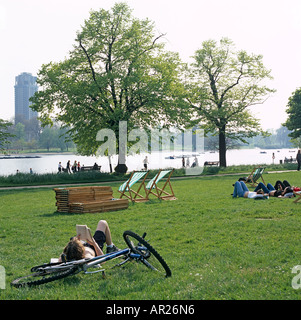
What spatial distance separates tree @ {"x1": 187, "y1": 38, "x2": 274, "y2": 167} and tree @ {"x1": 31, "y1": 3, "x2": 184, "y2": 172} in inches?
265

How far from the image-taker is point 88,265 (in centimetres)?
475

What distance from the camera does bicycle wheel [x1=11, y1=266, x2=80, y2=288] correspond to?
4.59 meters

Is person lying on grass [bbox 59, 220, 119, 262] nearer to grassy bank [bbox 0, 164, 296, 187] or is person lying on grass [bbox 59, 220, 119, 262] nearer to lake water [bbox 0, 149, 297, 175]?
grassy bank [bbox 0, 164, 296, 187]

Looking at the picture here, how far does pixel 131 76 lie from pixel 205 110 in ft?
35.1

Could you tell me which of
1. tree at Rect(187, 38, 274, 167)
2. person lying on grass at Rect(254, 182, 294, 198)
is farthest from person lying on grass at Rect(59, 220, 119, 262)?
tree at Rect(187, 38, 274, 167)

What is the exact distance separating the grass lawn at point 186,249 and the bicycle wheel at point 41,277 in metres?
0.09

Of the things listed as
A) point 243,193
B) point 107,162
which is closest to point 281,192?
point 243,193

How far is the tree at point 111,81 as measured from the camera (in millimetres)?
27844

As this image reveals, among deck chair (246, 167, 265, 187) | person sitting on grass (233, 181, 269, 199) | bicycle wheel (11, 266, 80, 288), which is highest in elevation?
deck chair (246, 167, 265, 187)

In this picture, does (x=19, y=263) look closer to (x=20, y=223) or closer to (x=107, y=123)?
(x=20, y=223)

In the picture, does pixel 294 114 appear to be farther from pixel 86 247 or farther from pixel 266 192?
pixel 86 247

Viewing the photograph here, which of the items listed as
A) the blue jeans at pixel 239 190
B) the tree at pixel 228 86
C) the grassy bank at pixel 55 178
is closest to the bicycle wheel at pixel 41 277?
the blue jeans at pixel 239 190

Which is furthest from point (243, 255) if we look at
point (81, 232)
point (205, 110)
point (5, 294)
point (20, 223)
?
point (205, 110)

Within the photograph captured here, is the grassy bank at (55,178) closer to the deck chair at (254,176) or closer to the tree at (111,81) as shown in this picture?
the tree at (111,81)
